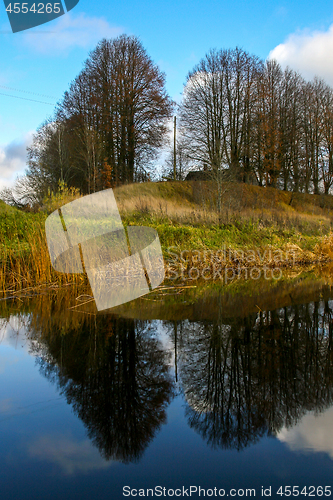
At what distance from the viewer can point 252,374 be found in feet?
10.0

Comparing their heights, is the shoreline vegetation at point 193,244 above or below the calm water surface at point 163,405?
above

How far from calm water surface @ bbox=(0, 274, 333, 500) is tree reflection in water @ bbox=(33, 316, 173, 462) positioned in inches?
0.4

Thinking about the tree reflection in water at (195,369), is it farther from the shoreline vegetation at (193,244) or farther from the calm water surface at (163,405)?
the shoreline vegetation at (193,244)

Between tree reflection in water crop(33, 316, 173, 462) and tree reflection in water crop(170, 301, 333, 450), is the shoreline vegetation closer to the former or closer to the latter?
tree reflection in water crop(33, 316, 173, 462)

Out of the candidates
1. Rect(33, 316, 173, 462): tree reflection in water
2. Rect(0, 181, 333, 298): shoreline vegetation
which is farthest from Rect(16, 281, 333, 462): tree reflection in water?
Rect(0, 181, 333, 298): shoreline vegetation

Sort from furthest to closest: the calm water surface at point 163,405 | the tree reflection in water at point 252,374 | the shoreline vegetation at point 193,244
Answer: the shoreline vegetation at point 193,244 < the tree reflection in water at point 252,374 < the calm water surface at point 163,405

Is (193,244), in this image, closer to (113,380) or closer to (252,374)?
(252,374)

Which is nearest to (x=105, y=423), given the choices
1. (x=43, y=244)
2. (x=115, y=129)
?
(x=43, y=244)

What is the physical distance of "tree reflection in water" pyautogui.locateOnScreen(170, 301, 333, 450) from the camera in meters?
2.33

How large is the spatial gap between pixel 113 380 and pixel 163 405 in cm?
58

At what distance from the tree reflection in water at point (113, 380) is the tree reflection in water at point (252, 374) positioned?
259 millimetres

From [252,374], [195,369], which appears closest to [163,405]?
[195,369]

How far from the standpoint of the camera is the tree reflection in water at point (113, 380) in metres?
2.22

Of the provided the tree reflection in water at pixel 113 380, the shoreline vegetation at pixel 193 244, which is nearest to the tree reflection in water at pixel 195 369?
the tree reflection in water at pixel 113 380
